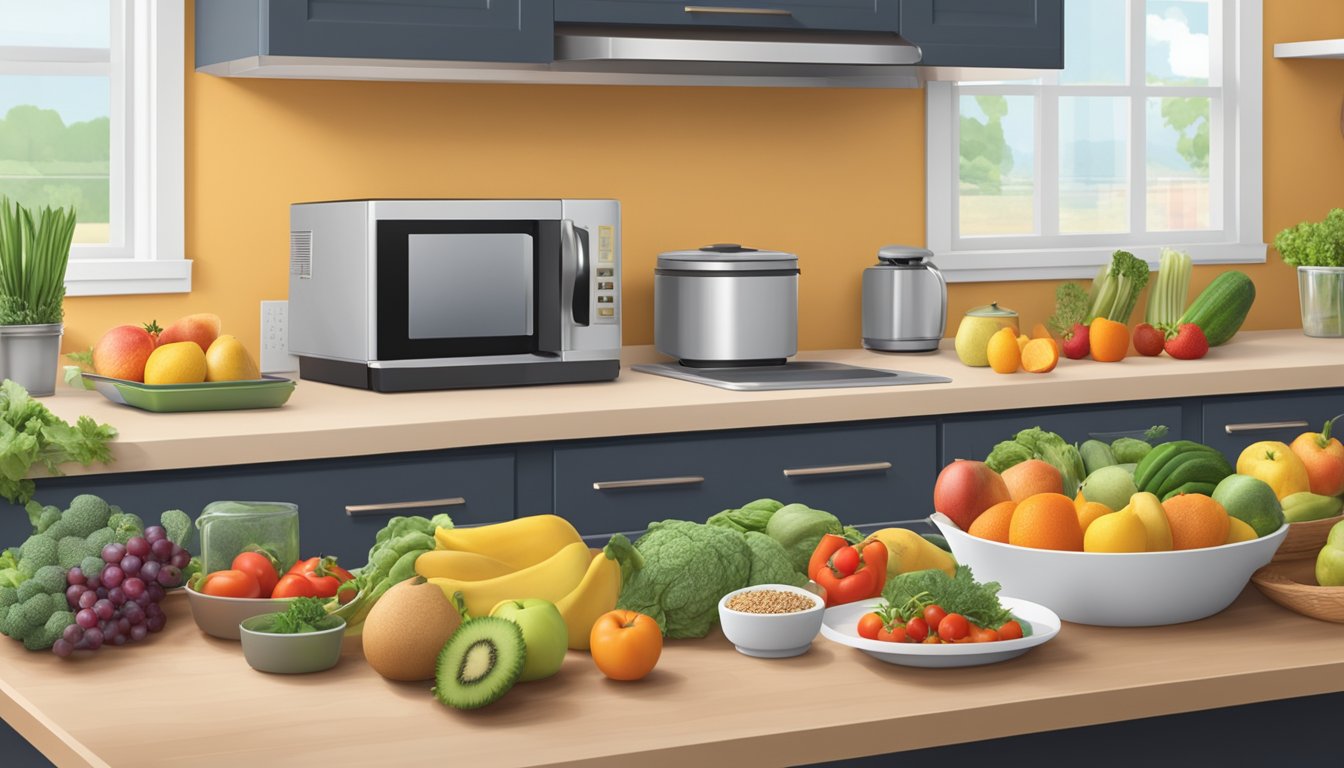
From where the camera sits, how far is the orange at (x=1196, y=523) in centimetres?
150

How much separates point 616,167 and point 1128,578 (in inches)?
92.0

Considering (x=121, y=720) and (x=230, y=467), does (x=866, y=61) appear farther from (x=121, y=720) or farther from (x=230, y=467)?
(x=121, y=720)

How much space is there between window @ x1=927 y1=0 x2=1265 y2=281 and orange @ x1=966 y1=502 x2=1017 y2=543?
8.15 feet

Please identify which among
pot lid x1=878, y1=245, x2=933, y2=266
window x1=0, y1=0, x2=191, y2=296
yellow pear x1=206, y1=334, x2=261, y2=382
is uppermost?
window x1=0, y1=0, x2=191, y2=296

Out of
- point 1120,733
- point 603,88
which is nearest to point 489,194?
point 603,88

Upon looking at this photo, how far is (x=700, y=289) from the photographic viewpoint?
3.32 meters

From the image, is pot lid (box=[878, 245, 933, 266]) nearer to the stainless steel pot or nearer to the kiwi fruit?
the stainless steel pot

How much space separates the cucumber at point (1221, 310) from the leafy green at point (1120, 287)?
0.16 metres

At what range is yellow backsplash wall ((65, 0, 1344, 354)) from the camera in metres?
3.28

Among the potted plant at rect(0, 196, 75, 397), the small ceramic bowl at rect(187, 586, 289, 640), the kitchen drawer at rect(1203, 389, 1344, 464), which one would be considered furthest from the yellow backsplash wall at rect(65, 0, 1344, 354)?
the small ceramic bowl at rect(187, 586, 289, 640)

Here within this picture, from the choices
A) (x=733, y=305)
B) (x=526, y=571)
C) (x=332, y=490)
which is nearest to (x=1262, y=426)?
(x=733, y=305)

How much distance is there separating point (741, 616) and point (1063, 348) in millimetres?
2376

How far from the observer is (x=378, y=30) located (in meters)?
2.96

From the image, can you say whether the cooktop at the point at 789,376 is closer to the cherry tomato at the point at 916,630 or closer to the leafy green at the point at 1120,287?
the leafy green at the point at 1120,287
